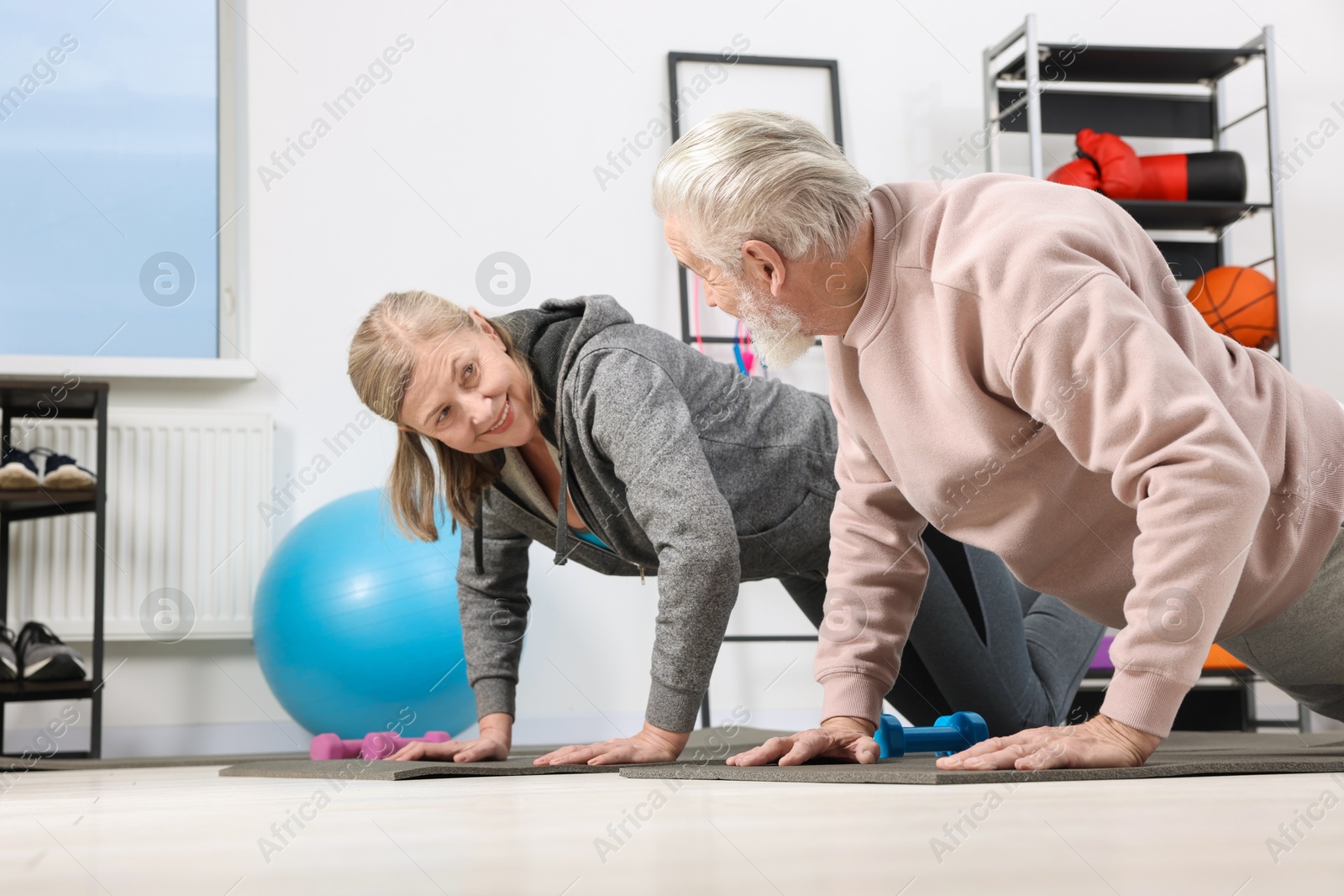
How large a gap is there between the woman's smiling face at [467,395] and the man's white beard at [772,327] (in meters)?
0.39

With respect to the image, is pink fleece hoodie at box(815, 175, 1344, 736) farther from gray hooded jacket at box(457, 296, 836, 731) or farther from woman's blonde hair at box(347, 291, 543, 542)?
woman's blonde hair at box(347, 291, 543, 542)

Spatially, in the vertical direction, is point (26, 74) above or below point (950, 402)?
above

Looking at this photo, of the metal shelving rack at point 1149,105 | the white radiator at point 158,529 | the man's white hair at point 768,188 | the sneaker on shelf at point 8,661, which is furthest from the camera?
the metal shelving rack at point 1149,105

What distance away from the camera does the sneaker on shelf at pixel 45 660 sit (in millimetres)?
2652

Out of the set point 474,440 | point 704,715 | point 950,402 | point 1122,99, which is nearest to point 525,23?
point 1122,99

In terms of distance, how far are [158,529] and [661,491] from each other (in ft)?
7.52

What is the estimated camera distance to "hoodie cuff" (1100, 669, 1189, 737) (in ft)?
2.99

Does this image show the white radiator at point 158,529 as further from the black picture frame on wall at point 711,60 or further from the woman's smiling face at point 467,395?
the woman's smiling face at point 467,395

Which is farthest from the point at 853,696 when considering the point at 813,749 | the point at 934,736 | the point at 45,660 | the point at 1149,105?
the point at 1149,105

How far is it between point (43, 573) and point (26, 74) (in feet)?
4.59

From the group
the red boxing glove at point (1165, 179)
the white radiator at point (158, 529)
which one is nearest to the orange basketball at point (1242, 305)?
the red boxing glove at point (1165, 179)

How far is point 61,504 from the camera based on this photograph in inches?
114

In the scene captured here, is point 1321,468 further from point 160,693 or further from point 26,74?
point 26,74

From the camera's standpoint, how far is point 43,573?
10.00 feet
